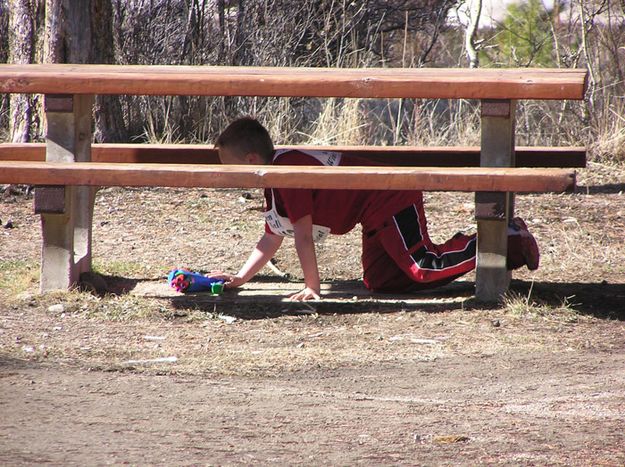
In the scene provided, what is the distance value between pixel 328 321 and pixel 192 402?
129 centimetres

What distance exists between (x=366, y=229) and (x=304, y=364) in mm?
1214

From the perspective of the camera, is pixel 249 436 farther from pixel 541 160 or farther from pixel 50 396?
pixel 541 160

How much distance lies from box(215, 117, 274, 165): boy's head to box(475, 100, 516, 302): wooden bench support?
1032mm

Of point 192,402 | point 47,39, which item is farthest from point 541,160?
point 47,39

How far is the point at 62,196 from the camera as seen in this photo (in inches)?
173

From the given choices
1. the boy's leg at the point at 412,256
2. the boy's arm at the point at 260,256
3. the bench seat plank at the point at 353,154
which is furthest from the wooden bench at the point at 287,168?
the boy's arm at the point at 260,256

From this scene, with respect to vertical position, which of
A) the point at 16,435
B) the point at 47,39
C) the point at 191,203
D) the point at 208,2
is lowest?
the point at 16,435

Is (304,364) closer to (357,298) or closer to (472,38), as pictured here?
(357,298)

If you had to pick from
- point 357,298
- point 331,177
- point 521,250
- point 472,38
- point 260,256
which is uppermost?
point 472,38

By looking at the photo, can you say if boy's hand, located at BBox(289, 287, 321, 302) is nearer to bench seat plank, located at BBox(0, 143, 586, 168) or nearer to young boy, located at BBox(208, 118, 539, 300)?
young boy, located at BBox(208, 118, 539, 300)

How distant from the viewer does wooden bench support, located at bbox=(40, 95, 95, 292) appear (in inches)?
174

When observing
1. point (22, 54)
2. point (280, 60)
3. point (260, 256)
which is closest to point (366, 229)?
point (260, 256)

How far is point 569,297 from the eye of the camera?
4.55 meters

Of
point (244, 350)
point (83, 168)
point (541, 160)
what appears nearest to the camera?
point (244, 350)
